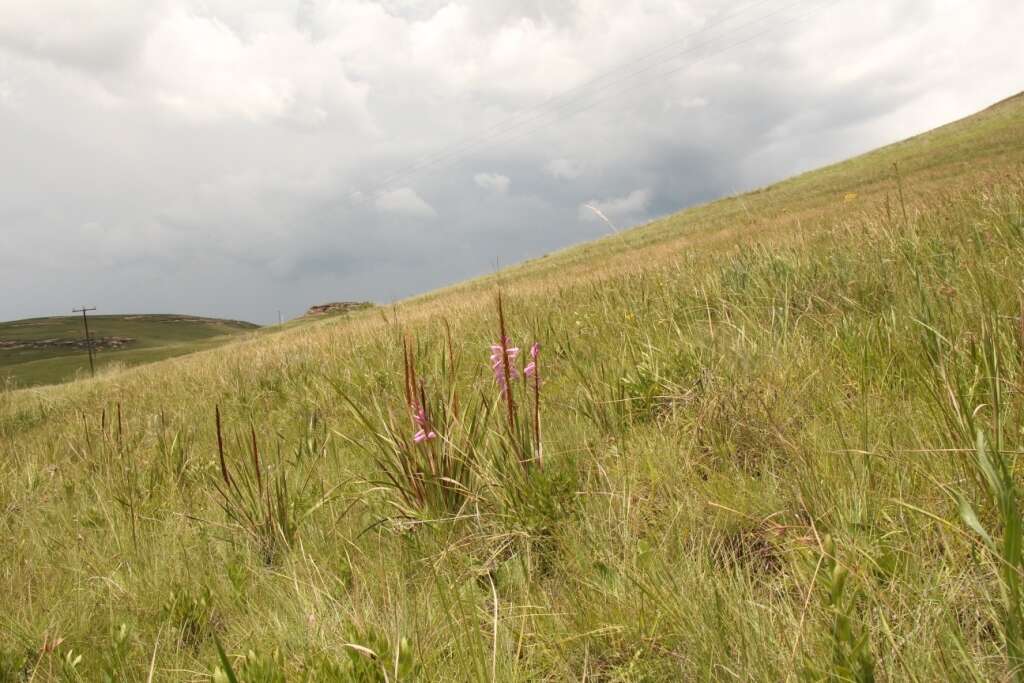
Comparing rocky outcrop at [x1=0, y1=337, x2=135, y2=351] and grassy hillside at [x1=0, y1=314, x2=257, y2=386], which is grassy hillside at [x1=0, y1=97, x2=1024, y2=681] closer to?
grassy hillside at [x1=0, y1=314, x2=257, y2=386]

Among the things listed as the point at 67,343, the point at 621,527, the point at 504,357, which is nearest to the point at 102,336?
the point at 67,343

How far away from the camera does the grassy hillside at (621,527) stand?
3.81 feet

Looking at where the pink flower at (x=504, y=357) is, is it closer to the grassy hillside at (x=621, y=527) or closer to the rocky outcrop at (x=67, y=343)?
the grassy hillside at (x=621, y=527)

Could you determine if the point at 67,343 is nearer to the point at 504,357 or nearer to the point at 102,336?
the point at 102,336

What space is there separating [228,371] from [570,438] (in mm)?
6715

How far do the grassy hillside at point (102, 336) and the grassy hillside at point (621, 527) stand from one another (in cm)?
10604

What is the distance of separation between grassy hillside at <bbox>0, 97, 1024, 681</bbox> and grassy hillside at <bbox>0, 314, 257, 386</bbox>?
106m

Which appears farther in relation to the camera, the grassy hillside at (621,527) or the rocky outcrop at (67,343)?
the rocky outcrop at (67,343)

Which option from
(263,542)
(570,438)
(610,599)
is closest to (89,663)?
(263,542)

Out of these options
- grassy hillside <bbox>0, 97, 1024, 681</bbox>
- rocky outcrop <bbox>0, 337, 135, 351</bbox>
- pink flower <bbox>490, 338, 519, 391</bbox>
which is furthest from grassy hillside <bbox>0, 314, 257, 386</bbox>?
pink flower <bbox>490, 338, 519, 391</bbox>

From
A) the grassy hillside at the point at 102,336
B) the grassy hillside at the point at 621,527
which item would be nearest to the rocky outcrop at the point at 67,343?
the grassy hillside at the point at 102,336

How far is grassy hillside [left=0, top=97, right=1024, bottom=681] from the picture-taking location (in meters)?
1.16

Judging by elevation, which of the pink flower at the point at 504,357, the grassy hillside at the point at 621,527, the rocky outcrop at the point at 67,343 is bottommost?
the grassy hillside at the point at 621,527

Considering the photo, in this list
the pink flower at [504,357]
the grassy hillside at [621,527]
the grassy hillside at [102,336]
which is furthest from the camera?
the grassy hillside at [102,336]
